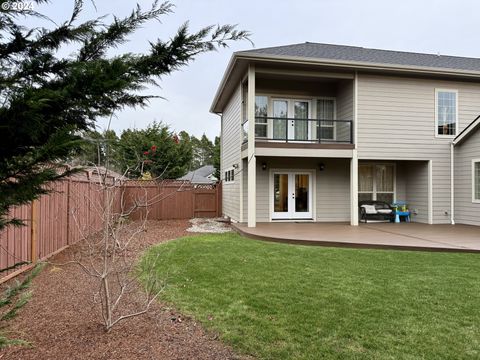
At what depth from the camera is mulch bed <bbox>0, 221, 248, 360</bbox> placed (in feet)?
10.2

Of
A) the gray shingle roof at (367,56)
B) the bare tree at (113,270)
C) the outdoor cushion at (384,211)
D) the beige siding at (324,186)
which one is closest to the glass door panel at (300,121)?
the beige siding at (324,186)

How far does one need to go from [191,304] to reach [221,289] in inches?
26.5

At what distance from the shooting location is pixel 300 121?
1299cm

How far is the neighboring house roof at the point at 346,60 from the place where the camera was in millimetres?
10664

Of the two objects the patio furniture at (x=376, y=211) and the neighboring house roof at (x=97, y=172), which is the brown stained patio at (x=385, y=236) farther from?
the neighboring house roof at (x=97, y=172)

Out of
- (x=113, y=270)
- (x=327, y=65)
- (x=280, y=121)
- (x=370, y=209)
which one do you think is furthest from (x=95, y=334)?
(x=370, y=209)

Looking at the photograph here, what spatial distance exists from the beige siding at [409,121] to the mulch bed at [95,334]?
964cm

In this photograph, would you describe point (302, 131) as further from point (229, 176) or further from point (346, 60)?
point (229, 176)

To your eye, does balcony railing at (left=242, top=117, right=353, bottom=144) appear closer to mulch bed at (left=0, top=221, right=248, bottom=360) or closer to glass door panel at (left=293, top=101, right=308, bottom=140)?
glass door panel at (left=293, top=101, right=308, bottom=140)

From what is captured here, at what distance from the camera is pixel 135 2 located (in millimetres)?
1842

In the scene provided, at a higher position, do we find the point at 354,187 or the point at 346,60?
the point at 346,60

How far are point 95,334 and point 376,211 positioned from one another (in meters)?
11.3

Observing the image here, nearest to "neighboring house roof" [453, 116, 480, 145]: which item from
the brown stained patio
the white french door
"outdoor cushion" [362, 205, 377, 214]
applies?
the brown stained patio

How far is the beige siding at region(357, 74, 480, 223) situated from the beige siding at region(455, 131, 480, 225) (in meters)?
0.30
